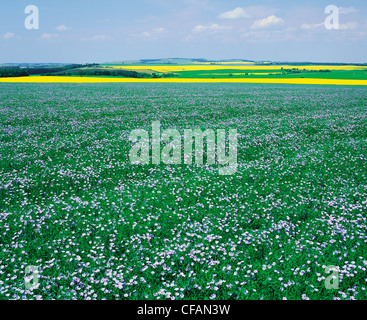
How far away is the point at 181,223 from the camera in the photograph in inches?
323

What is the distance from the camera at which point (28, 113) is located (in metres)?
27.7

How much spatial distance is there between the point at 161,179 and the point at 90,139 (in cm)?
840

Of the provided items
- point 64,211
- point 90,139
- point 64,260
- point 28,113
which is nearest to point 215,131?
point 90,139

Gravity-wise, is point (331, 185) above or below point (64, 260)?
above

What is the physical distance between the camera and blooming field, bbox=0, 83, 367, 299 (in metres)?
5.87

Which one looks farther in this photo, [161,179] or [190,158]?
[190,158]

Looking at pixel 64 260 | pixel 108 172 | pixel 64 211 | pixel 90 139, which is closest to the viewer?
pixel 64 260

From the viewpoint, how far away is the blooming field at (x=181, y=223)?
587cm
